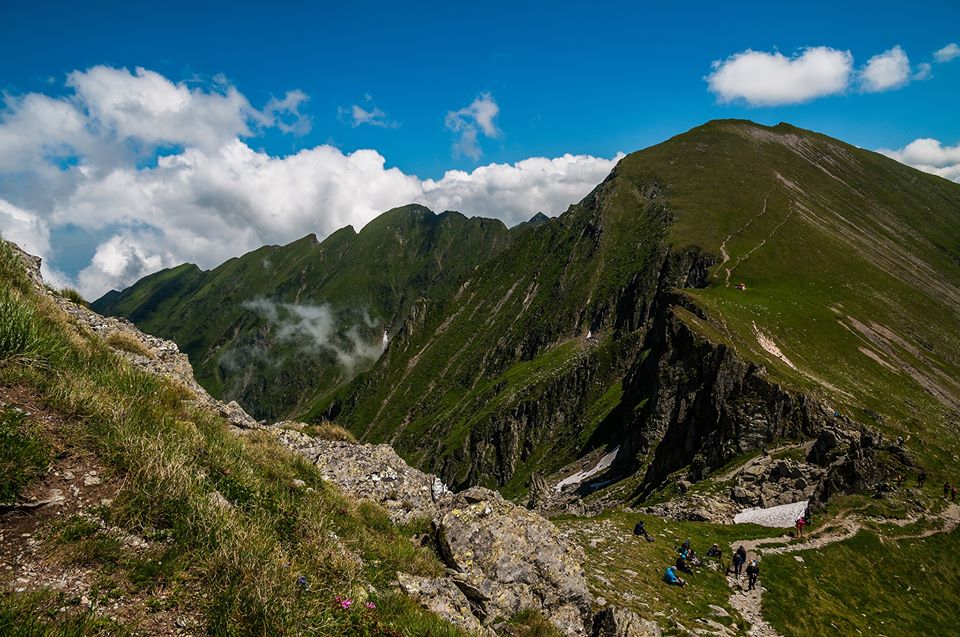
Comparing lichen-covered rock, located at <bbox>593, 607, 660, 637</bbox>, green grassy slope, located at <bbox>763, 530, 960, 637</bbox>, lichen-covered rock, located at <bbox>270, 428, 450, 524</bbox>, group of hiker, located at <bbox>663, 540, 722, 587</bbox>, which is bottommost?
green grassy slope, located at <bbox>763, 530, 960, 637</bbox>

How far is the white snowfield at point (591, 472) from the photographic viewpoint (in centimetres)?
7281

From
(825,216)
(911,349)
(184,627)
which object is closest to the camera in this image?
(184,627)

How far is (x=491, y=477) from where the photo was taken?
125 meters

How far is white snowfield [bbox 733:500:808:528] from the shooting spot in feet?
101

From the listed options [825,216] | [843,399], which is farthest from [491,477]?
[825,216]

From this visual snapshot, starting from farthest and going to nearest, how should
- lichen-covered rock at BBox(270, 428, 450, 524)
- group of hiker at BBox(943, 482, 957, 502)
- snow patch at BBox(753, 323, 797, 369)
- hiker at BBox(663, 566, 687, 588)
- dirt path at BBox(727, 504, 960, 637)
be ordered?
snow patch at BBox(753, 323, 797, 369)
group of hiker at BBox(943, 482, 957, 502)
hiker at BBox(663, 566, 687, 588)
dirt path at BBox(727, 504, 960, 637)
lichen-covered rock at BBox(270, 428, 450, 524)

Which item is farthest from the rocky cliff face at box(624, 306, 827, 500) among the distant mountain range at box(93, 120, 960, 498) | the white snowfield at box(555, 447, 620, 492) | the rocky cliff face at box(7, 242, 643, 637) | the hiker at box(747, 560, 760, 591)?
the rocky cliff face at box(7, 242, 643, 637)

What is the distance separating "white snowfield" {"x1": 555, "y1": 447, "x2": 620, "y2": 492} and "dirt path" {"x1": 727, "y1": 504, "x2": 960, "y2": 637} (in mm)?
43554

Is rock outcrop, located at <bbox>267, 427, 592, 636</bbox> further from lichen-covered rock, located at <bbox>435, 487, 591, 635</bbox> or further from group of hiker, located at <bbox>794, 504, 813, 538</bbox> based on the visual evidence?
group of hiker, located at <bbox>794, 504, 813, 538</bbox>

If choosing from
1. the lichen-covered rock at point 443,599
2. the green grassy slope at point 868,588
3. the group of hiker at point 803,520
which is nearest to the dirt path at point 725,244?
the group of hiker at point 803,520

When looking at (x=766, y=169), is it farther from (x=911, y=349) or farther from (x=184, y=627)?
(x=184, y=627)

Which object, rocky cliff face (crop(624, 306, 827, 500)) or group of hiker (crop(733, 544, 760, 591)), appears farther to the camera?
rocky cliff face (crop(624, 306, 827, 500))

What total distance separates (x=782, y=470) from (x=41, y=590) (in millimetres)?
42867

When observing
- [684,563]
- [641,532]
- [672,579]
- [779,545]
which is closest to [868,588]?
[779,545]
